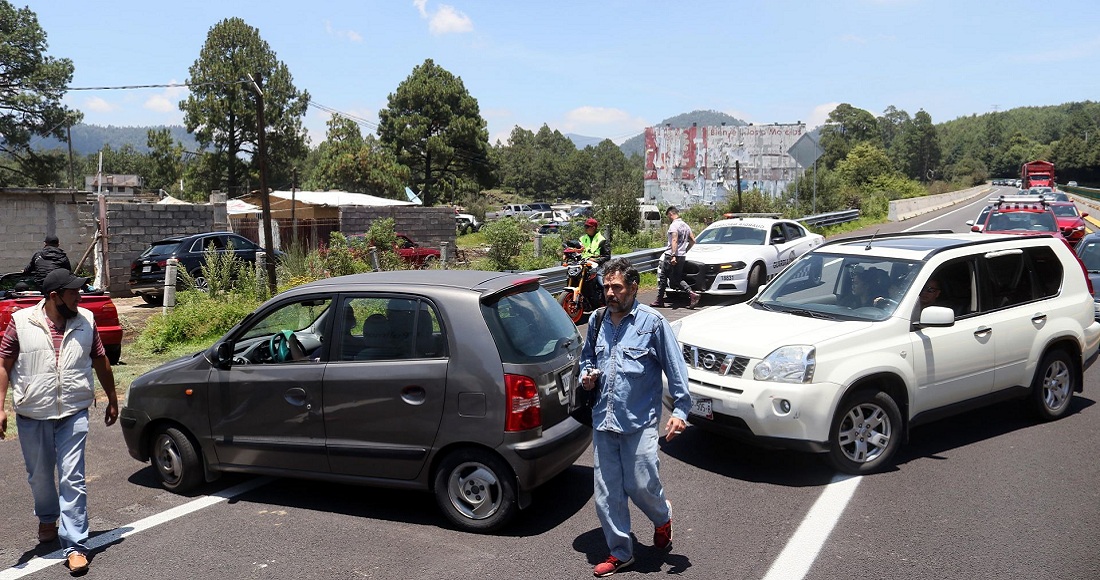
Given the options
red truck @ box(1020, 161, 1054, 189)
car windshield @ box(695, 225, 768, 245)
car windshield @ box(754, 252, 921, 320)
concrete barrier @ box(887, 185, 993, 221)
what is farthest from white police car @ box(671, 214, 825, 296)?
red truck @ box(1020, 161, 1054, 189)

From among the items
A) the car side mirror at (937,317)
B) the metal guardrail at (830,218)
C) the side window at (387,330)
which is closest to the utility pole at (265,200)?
the side window at (387,330)

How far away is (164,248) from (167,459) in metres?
14.3

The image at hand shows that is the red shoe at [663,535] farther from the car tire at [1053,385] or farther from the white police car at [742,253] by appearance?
the white police car at [742,253]

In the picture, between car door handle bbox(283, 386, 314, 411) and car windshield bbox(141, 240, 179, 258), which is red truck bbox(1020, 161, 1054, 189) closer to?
car windshield bbox(141, 240, 179, 258)

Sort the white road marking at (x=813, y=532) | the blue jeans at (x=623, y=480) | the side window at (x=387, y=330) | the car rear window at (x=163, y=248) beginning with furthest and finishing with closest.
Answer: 1. the car rear window at (x=163, y=248)
2. the side window at (x=387, y=330)
3. the white road marking at (x=813, y=532)
4. the blue jeans at (x=623, y=480)

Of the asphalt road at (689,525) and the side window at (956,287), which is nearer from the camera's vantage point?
the asphalt road at (689,525)

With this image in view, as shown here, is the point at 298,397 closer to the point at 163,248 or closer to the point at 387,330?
the point at 387,330

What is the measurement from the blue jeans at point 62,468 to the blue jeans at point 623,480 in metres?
3.09

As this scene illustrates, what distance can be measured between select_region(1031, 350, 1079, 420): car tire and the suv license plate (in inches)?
130

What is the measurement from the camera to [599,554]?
15.8 feet

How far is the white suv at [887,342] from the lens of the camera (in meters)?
Answer: 5.86

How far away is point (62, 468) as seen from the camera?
4848 millimetres

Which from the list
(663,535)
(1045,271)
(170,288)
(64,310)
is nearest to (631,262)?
(170,288)

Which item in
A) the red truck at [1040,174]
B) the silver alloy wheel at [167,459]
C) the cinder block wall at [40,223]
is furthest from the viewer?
the red truck at [1040,174]
